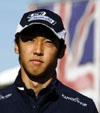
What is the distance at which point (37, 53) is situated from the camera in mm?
4527

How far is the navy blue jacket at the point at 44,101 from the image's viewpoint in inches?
183

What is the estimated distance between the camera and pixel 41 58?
179 inches

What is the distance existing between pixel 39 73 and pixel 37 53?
0.18 m

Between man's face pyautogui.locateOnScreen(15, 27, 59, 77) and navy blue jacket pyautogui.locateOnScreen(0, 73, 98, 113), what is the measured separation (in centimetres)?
17

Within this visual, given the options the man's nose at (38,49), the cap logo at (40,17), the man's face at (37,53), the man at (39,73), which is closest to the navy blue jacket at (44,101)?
the man at (39,73)

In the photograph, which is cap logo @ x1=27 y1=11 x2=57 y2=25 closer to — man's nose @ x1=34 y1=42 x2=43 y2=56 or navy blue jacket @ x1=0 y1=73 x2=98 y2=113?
man's nose @ x1=34 y1=42 x2=43 y2=56

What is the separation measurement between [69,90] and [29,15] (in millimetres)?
719

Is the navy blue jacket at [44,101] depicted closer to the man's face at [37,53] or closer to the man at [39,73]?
the man at [39,73]

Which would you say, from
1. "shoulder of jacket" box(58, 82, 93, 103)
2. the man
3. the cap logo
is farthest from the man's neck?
the cap logo

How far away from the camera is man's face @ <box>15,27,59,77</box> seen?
455 cm

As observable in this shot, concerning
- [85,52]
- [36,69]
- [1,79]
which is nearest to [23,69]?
[36,69]

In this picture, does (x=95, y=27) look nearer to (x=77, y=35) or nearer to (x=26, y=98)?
(x=77, y=35)

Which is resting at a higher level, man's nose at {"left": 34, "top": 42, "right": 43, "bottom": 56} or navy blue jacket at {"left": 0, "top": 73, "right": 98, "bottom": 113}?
man's nose at {"left": 34, "top": 42, "right": 43, "bottom": 56}

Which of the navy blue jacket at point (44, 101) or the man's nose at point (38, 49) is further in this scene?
the navy blue jacket at point (44, 101)
